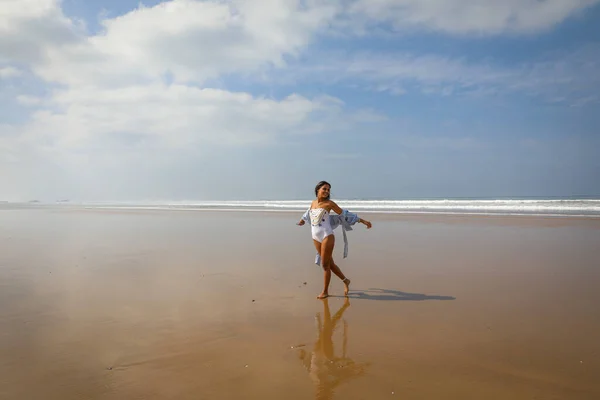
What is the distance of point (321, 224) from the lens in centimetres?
628

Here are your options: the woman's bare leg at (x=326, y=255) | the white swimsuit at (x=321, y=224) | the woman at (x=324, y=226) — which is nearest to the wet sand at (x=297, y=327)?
the woman's bare leg at (x=326, y=255)

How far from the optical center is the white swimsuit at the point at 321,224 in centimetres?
624

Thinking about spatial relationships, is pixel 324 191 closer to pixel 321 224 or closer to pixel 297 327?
pixel 321 224

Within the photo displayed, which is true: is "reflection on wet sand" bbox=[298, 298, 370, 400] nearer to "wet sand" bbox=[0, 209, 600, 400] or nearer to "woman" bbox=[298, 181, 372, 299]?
"wet sand" bbox=[0, 209, 600, 400]

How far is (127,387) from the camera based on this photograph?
3.12 meters

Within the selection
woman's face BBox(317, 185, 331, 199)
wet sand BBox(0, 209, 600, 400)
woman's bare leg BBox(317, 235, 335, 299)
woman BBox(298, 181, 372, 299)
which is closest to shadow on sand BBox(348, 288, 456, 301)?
wet sand BBox(0, 209, 600, 400)

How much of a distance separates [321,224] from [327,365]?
Result: 299cm

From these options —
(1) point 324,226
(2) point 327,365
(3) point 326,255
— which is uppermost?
(1) point 324,226

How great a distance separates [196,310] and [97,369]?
1732 millimetres

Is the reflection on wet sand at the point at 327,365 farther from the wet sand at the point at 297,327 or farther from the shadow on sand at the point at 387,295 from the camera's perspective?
the shadow on sand at the point at 387,295

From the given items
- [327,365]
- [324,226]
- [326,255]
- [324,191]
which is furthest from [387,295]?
[327,365]

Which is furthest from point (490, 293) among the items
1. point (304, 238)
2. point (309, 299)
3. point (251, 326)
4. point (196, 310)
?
point (304, 238)

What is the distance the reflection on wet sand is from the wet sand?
0.06 ft

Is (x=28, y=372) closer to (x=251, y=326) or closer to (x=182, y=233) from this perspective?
(x=251, y=326)
